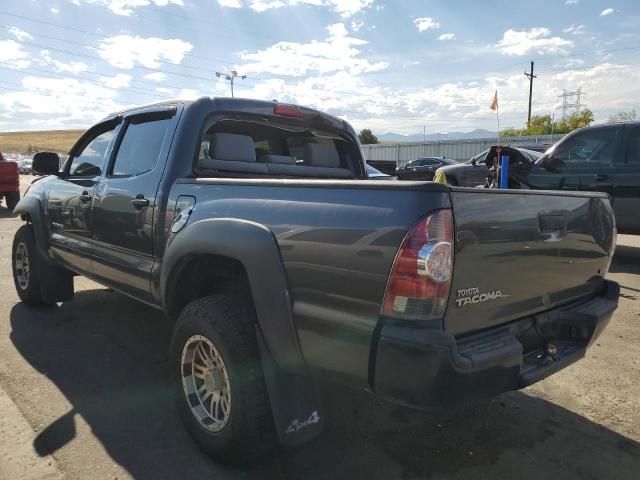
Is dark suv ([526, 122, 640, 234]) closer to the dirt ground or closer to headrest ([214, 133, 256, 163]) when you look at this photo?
the dirt ground

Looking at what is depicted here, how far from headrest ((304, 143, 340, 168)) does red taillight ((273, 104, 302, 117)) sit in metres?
0.38

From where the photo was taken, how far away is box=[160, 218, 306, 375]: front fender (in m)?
2.25

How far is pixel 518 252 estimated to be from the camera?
2236mm

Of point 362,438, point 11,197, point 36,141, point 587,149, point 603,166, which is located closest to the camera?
point 362,438

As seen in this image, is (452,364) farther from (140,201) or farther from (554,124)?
(554,124)

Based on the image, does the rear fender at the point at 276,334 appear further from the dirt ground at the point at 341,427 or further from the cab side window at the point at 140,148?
the cab side window at the point at 140,148

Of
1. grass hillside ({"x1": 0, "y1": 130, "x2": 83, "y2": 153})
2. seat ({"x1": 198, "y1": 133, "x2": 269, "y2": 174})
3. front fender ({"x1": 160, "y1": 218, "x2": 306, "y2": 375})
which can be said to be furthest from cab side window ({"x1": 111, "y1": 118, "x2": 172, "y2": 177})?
grass hillside ({"x1": 0, "y1": 130, "x2": 83, "y2": 153})

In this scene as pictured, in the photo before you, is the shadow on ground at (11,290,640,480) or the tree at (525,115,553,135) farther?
the tree at (525,115,553,135)

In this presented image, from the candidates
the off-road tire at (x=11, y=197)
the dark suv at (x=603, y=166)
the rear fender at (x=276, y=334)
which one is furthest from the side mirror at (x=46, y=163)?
the off-road tire at (x=11, y=197)

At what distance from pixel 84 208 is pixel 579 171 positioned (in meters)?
6.53

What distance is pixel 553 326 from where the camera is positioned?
260cm

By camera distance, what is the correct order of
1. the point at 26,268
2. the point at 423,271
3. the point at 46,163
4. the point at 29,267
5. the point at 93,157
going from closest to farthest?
the point at 423,271 → the point at 93,157 → the point at 46,163 → the point at 29,267 → the point at 26,268

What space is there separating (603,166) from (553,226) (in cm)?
566

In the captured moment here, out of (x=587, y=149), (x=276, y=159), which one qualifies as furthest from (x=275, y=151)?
(x=587, y=149)
